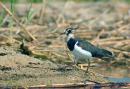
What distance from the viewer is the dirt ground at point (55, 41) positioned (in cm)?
812

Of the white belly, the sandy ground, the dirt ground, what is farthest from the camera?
the white belly

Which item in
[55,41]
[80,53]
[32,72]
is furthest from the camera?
[55,41]

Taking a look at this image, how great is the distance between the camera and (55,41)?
36.1 ft

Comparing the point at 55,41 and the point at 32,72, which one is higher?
the point at 55,41

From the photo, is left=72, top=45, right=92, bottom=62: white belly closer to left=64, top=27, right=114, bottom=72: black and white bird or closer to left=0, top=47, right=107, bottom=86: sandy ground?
left=64, top=27, right=114, bottom=72: black and white bird

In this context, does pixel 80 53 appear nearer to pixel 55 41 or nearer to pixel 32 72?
pixel 32 72

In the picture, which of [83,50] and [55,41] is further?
[55,41]

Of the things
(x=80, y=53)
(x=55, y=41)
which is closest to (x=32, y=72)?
(x=80, y=53)

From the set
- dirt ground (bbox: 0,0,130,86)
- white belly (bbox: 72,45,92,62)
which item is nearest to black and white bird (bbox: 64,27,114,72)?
white belly (bbox: 72,45,92,62)

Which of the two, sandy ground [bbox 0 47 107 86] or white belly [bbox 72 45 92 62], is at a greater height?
white belly [bbox 72 45 92 62]

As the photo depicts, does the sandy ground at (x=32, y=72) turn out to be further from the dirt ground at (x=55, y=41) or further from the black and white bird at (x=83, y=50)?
the black and white bird at (x=83, y=50)

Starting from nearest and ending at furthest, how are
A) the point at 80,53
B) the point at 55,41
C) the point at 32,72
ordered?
the point at 32,72, the point at 80,53, the point at 55,41

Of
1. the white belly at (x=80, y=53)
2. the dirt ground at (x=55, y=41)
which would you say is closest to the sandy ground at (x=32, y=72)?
the dirt ground at (x=55, y=41)

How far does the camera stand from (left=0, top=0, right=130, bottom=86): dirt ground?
8.12 metres
